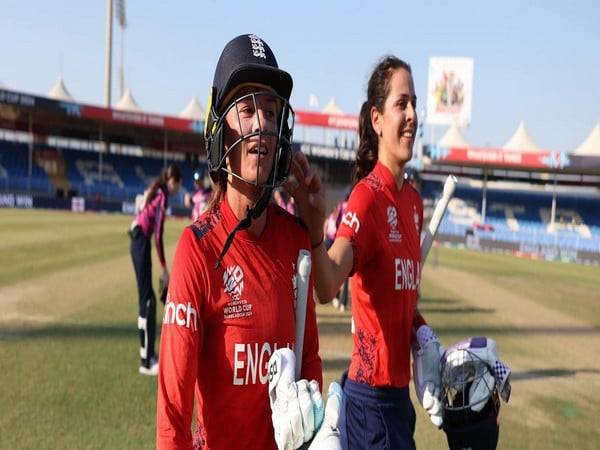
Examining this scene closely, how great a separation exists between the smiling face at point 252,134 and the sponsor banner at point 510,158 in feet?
117

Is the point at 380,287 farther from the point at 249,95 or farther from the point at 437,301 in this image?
the point at 437,301

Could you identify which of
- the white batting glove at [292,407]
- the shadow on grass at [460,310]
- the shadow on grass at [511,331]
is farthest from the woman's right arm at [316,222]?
the shadow on grass at [460,310]

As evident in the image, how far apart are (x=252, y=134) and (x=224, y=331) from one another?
0.66 meters

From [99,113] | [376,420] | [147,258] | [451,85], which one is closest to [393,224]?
[376,420]

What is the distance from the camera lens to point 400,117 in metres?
2.66

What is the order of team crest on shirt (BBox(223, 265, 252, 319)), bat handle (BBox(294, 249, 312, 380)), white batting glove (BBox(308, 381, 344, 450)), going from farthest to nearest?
1. bat handle (BBox(294, 249, 312, 380))
2. team crest on shirt (BBox(223, 265, 252, 319))
3. white batting glove (BBox(308, 381, 344, 450))

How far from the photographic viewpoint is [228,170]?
1.80 meters

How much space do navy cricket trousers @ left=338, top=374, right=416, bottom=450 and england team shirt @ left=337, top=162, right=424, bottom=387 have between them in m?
0.05

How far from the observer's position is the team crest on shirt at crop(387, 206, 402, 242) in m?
2.68

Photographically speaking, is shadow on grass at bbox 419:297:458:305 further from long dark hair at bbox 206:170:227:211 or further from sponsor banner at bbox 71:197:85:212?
sponsor banner at bbox 71:197:85:212

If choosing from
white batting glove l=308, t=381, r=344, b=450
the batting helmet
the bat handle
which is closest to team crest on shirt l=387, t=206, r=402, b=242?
the bat handle

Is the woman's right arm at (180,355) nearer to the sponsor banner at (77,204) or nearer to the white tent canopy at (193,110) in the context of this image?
the sponsor banner at (77,204)

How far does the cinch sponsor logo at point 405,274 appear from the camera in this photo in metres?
2.62

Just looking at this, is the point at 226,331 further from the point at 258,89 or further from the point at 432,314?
the point at 432,314
